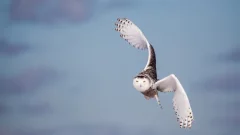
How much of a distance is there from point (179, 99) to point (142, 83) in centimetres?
12

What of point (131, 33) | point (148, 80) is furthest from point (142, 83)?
point (131, 33)

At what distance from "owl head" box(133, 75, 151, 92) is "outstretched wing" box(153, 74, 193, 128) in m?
0.03

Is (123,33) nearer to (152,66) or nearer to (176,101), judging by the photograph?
(152,66)

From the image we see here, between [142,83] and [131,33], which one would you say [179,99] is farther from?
[131,33]

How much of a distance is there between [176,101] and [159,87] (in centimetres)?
6

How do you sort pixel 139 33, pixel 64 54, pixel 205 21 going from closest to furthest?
pixel 139 33 → pixel 205 21 → pixel 64 54

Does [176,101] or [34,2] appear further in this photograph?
[34,2]

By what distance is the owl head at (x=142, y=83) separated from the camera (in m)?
1.16

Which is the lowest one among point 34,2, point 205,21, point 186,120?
point 186,120

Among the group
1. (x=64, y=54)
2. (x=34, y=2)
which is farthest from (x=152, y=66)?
(x=34, y=2)

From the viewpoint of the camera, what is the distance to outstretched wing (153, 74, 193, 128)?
3.86 feet

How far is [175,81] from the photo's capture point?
3.92 ft

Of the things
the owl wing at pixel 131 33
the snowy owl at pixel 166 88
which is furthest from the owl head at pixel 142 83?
the owl wing at pixel 131 33

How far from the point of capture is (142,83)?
3.82 feet
